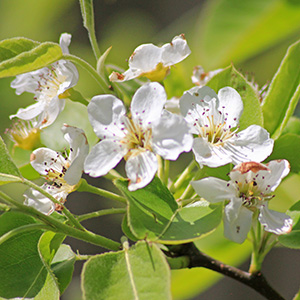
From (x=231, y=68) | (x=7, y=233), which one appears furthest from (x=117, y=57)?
(x=7, y=233)

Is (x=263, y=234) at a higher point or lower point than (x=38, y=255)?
lower

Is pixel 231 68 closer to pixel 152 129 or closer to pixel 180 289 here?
pixel 152 129

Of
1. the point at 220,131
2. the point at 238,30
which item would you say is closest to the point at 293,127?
the point at 220,131

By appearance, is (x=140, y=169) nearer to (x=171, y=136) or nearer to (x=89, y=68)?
(x=171, y=136)

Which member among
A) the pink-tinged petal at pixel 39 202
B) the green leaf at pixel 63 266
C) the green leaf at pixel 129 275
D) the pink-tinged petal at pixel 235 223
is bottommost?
the green leaf at pixel 63 266

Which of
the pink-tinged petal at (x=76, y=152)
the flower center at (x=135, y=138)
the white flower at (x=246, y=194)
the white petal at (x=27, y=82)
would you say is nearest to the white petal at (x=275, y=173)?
the white flower at (x=246, y=194)

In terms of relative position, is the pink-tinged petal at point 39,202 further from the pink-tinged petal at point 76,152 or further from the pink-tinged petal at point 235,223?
the pink-tinged petal at point 235,223
